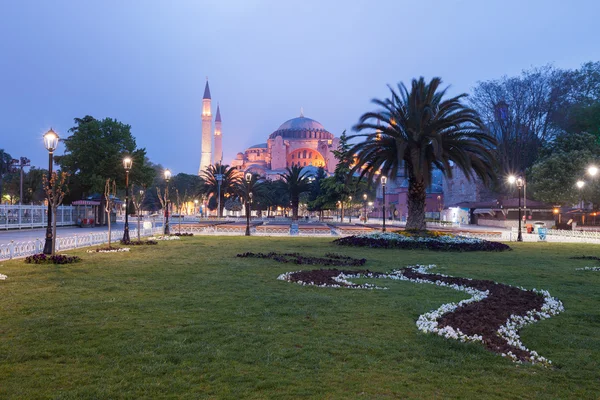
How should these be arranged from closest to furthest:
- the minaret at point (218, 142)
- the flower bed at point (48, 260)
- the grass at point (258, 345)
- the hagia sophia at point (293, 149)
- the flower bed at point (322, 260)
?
the grass at point (258, 345), the flower bed at point (48, 260), the flower bed at point (322, 260), the minaret at point (218, 142), the hagia sophia at point (293, 149)

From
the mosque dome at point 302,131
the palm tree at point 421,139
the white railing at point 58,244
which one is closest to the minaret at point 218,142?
the mosque dome at point 302,131

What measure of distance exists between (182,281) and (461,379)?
7.09m

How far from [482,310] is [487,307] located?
1.06 feet

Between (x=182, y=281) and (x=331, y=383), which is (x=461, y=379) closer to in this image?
(x=331, y=383)

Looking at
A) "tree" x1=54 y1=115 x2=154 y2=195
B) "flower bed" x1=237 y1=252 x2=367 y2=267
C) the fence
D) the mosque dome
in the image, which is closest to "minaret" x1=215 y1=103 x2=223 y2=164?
the mosque dome

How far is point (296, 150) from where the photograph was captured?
436 feet

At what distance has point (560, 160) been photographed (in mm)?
40688

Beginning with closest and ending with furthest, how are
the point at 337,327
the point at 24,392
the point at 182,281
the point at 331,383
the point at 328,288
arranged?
the point at 24,392, the point at 331,383, the point at 337,327, the point at 328,288, the point at 182,281

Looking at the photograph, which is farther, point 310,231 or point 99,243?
point 310,231

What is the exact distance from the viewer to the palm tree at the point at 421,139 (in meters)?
21.4

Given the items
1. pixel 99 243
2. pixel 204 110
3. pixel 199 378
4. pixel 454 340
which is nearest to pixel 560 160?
pixel 99 243

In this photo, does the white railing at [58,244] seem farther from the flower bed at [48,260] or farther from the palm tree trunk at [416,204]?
the palm tree trunk at [416,204]

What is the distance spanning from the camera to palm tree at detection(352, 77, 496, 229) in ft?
70.2

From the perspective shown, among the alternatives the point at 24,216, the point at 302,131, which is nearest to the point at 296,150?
the point at 302,131
